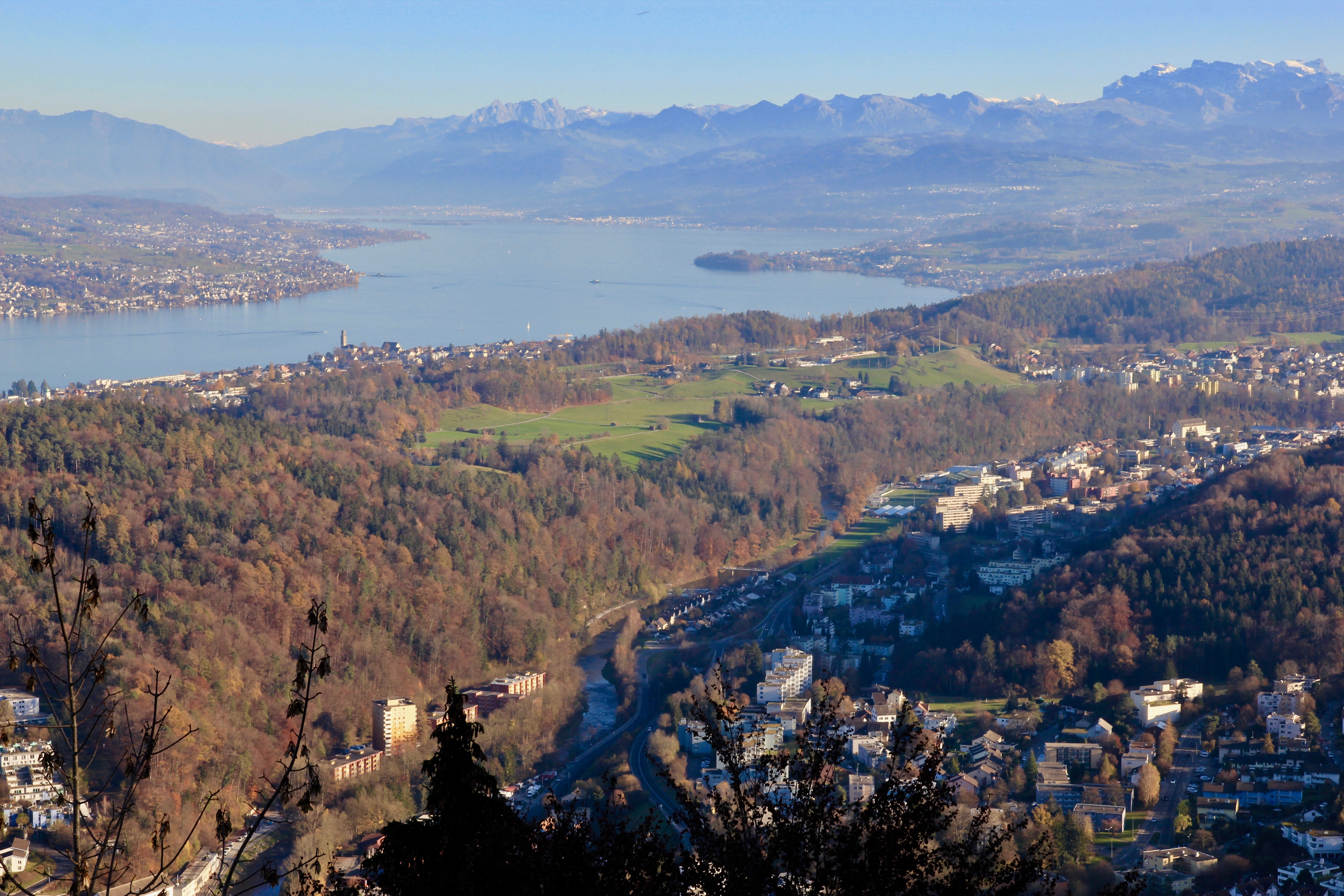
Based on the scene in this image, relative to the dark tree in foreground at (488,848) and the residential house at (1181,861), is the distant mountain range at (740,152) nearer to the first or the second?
the residential house at (1181,861)

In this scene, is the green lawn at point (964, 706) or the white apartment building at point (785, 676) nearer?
the green lawn at point (964, 706)

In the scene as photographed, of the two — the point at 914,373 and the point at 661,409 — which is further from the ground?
the point at 914,373

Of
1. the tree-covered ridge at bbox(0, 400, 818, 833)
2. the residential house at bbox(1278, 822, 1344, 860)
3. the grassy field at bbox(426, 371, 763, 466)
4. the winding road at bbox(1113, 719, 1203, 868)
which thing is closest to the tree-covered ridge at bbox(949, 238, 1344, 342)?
the grassy field at bbox(426, 371, 763, 466)

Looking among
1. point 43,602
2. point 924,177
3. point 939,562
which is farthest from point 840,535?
point 924,177

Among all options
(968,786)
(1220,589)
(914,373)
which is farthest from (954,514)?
(914,373)

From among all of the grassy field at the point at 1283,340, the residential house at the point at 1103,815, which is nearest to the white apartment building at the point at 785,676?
the residential house at the point at 1103,815

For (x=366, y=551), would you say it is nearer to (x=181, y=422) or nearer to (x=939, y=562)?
(x=181, y=422)

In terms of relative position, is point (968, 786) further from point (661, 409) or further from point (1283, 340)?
point (1283, 340)

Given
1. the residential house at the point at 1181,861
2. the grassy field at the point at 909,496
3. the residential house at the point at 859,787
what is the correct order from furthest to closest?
the grassy field at the point at 909,496
the residential house at the point at 859,787
the residential house at the point at 1181,861
